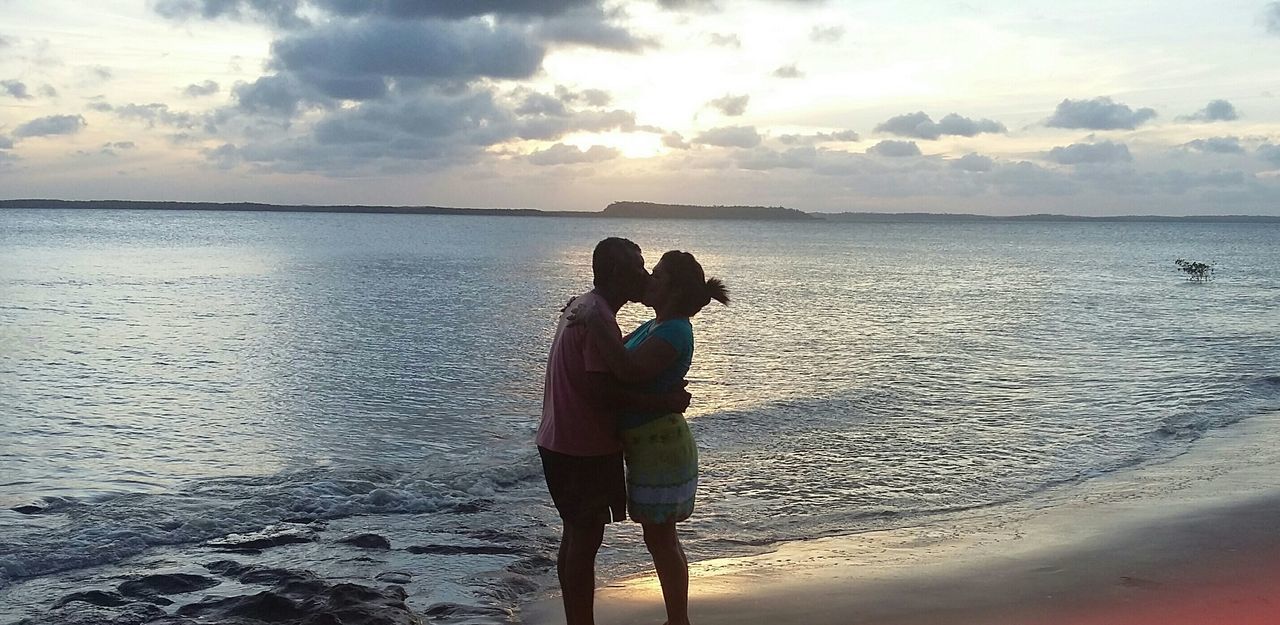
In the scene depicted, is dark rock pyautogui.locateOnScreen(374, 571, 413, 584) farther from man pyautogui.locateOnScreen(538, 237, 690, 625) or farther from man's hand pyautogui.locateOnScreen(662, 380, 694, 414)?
man's hand pyautogui.locateOnScreen(662, 380, 694, 414)

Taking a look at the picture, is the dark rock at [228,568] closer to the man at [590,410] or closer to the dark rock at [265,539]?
the dark rock at [265,539]

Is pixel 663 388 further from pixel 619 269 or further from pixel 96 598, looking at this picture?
pixel 96 598

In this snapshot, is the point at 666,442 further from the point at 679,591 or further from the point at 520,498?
the point at 520,498

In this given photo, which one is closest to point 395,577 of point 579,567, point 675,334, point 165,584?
point 165,584

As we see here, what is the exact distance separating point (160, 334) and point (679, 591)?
2245 centimetres

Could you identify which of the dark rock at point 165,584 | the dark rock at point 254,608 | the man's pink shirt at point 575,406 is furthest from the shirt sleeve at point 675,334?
the dark rock at point 165,584

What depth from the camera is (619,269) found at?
15.3 feet

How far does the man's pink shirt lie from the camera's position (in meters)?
4.64

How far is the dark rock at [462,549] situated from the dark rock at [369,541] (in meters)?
0.23

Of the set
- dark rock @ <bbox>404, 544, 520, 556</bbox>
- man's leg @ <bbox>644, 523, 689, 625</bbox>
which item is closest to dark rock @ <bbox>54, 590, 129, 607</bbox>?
dark rock @ <bbox>404, 544, 520, 556</bbox>

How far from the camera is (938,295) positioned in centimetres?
4191

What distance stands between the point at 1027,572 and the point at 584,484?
11.8ft

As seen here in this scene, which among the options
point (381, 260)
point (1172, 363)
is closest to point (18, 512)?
point (1172, 363)

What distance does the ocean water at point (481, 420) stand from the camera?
834 cm
